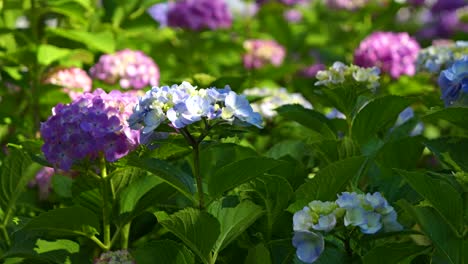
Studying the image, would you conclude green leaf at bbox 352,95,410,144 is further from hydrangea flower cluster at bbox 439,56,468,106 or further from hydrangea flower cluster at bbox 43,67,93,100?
hydrangea flower cluster at bbox 43,67,93,100

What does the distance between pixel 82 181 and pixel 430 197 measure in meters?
0.86

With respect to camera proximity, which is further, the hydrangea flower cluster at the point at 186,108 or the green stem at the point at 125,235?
the green stem at the point at 125,235

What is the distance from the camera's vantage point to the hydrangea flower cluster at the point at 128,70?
3.19 m

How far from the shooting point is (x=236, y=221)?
1777 millimetres

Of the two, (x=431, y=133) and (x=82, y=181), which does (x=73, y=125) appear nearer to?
(x=82, y=181)

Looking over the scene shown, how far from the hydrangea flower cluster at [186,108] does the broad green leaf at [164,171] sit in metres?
0.07

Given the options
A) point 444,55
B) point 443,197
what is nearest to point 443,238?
point 443,197

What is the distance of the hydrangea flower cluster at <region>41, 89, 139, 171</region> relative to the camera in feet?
6.21

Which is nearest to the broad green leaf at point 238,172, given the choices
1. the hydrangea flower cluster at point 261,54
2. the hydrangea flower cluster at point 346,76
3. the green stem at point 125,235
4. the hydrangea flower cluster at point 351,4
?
the green stem at point 125,235

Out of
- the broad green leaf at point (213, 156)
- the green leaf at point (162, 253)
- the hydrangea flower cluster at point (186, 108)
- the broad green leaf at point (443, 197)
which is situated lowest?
the broad green leaf at point (213, 156)

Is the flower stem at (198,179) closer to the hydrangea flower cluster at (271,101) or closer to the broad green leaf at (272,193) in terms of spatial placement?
the broad green leaf at (272,193)

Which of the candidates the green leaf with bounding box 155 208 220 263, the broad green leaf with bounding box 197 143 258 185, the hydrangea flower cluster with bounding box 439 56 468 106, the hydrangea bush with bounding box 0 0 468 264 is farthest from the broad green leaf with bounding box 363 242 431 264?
the broad green leaf with bounding box 197 143 258 185

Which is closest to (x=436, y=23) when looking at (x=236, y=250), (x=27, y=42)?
(x=27, y=42)

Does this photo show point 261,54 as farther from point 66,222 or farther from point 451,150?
point 66,222
